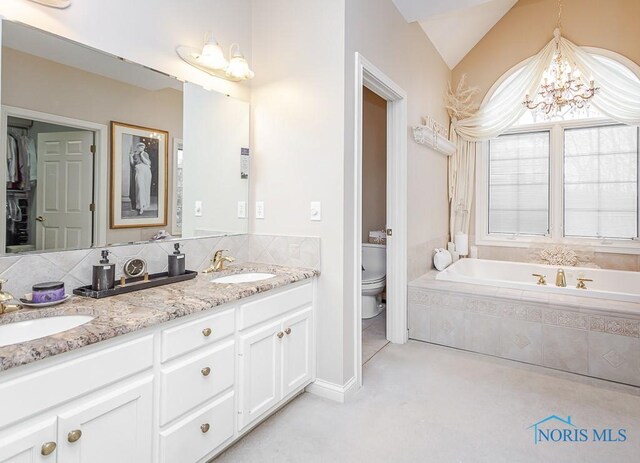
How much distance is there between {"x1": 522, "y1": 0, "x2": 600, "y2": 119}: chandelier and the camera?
3.38m

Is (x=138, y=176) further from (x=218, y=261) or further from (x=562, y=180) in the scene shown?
(x=562, y=180)

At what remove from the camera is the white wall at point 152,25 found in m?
1.54

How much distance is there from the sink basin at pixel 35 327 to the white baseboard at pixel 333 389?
142 cm

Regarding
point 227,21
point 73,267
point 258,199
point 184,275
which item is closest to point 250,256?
point 258,199

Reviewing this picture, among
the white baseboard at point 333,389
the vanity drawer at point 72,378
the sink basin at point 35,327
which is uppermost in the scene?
the sink basin at point 35,327

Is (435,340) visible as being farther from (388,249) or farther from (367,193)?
(367,193)

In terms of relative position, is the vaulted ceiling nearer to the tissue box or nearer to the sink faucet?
the tissue box

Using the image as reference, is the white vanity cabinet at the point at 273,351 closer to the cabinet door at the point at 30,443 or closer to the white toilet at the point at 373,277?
the cabinet door at the point at 30,443

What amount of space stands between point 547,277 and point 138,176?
12.7ft

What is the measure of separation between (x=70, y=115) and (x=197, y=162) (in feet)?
2.37

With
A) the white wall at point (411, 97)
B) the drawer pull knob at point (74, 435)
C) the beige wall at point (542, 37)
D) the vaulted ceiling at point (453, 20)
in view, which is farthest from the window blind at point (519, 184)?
the drawer pull knob at point (74, 435)

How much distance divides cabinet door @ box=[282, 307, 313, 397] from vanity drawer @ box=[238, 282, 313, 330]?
7cm

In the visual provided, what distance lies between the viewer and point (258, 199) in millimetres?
2547

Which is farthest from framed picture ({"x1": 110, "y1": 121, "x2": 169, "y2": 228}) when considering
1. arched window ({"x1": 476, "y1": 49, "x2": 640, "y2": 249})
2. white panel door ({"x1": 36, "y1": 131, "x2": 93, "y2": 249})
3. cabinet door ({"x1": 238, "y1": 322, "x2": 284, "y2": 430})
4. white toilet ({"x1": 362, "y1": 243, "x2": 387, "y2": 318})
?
arched window ({"x1": 476, "y1": 49, "x2": 640, "y2": 249})
